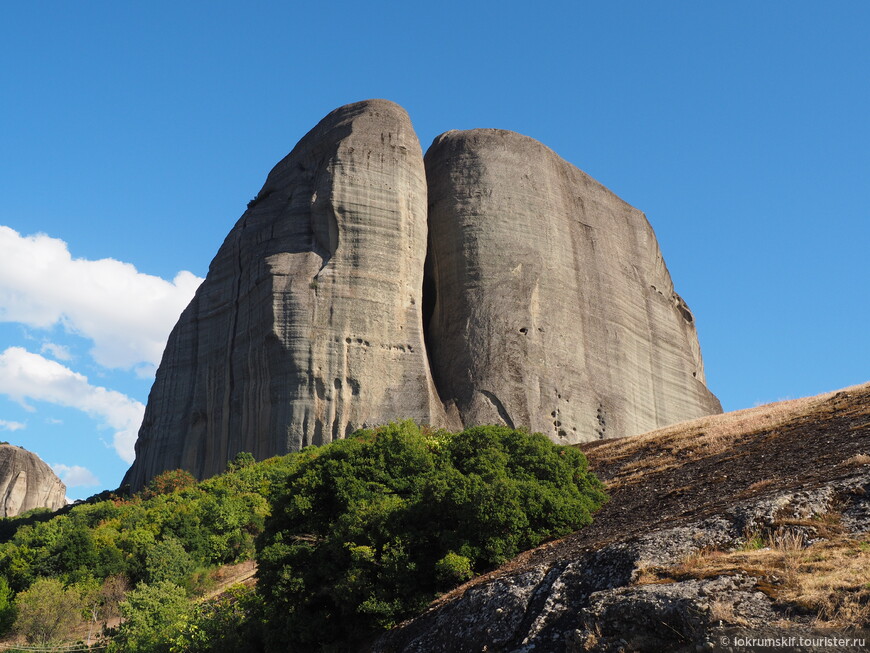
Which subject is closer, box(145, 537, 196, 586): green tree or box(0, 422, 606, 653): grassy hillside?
box(0, 422, 606, 653): grassy hillside

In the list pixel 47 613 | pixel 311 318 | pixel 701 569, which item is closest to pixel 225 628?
pixel 47 613

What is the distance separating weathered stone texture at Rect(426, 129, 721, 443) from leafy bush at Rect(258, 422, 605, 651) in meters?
22.9

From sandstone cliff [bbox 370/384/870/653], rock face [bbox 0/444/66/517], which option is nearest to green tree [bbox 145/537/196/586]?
sandstone cliff [bbox 370/384/870/653]

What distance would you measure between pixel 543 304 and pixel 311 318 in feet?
39.1

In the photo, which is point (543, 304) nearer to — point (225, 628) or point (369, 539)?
point (225, 628)

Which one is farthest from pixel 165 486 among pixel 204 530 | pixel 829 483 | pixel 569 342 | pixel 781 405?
pixel 829 483

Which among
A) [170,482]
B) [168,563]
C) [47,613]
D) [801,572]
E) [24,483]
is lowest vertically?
[801,572]

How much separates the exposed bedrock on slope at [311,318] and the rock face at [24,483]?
35.7 meters

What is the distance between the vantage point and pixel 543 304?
47344 mm

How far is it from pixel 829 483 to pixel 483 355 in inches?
1233

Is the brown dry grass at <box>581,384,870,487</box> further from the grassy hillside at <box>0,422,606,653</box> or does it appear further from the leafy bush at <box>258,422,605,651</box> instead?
the leafy bush at <box>258,422,605,651</box>

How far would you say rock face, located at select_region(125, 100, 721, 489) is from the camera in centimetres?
4244

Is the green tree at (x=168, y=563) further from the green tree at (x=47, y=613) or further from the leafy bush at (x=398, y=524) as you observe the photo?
the leafy bush at (x=398, y=524)

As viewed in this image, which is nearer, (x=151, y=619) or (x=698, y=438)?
(x=151, y=619)
